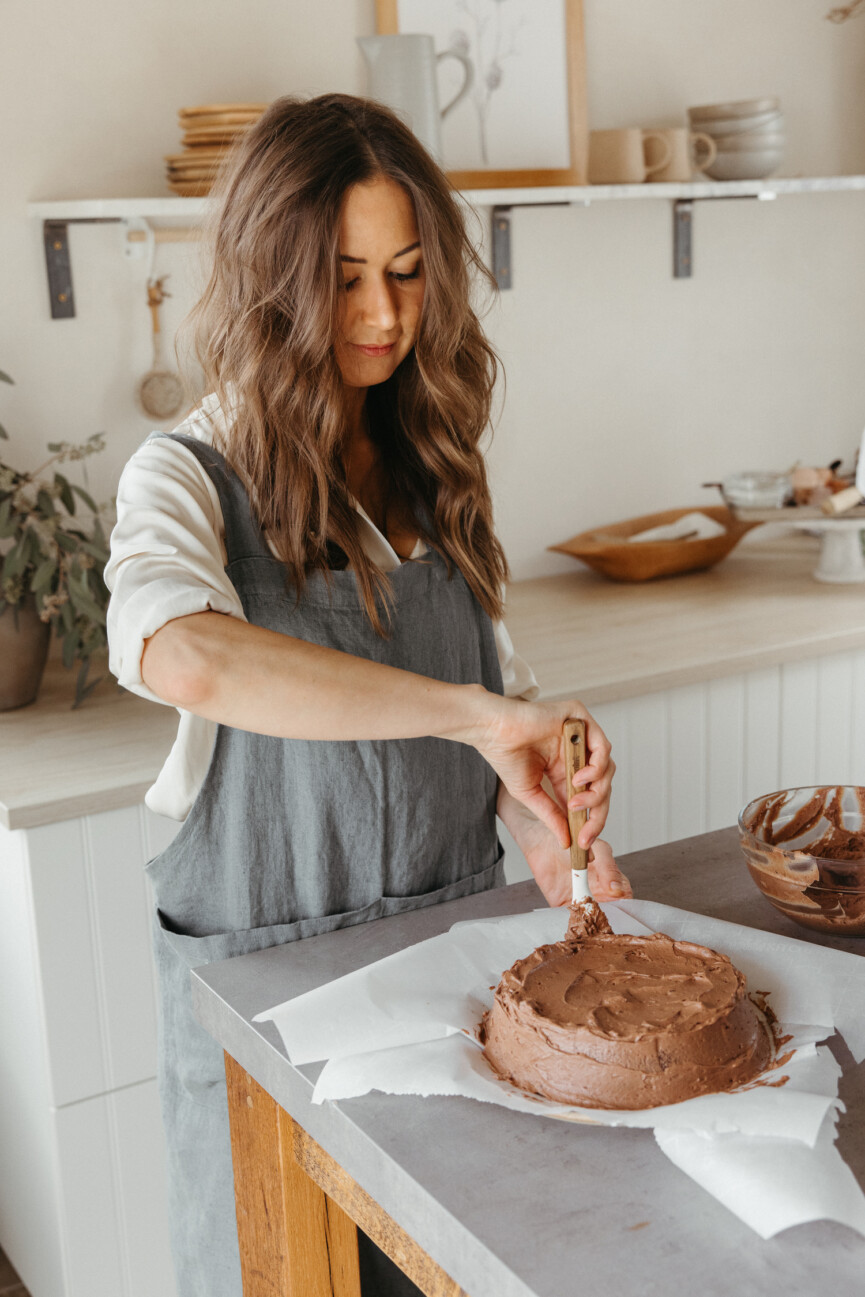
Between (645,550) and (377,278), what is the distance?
1.50m

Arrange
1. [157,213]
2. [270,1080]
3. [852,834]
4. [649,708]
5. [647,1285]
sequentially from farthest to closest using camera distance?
[649,708], [157,213], [852,834], [270,1080], [647,1285]

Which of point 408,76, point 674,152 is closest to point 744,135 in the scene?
point 674,152

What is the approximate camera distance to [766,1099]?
0.77 meters

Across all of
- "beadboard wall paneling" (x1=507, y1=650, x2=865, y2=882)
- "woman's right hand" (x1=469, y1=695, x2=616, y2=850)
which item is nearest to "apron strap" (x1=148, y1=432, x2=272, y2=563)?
"woman's right hand" (x1=469, y1=695, x2=616, y2=850)

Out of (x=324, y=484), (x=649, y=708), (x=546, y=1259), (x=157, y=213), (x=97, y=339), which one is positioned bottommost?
(x=649, y=708)

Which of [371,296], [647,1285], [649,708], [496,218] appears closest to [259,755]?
[371,296]

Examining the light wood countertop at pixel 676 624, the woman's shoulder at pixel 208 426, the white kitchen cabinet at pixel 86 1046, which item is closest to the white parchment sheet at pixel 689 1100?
the woman's shoulder at pixel 208 426

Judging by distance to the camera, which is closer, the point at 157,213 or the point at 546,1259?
the point at 546,1259

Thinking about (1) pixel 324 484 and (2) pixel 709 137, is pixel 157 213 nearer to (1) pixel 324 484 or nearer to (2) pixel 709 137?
(1) pixel 324 484

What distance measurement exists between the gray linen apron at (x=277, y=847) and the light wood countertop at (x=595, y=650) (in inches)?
14.9

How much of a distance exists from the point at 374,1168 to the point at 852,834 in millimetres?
548

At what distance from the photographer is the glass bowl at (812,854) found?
1039 mm

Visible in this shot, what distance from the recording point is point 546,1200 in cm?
73

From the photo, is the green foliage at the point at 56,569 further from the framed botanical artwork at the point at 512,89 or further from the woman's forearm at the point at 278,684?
A: the framed botanical artwork at the point at 512,89
